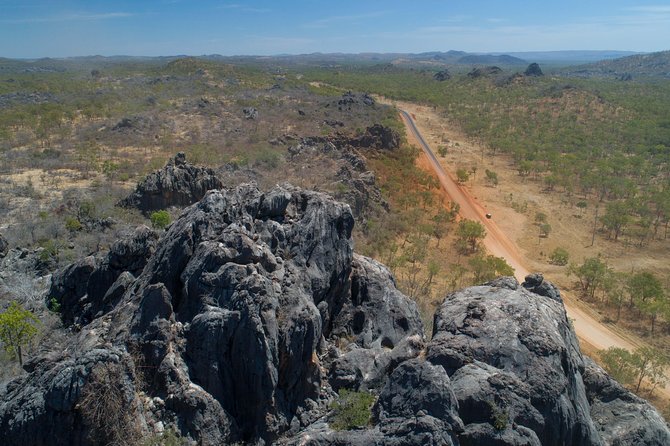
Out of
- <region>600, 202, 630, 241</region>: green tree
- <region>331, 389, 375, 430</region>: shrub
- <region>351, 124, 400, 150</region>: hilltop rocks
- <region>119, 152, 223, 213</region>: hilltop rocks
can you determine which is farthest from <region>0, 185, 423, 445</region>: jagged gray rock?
<region>351, 124, 400, 150</region>: hilltop rocks

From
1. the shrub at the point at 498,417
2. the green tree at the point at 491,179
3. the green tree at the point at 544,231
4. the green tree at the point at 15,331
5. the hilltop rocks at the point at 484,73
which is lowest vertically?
the green tree at the point at 544,231

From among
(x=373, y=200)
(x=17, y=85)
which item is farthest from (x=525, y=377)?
(x=17, y=85)

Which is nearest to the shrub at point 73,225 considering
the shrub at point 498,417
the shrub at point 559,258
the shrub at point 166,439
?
the shrub at point 166,439

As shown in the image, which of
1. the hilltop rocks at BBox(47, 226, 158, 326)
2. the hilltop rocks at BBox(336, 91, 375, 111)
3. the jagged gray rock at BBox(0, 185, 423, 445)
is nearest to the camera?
the jagged gray rock at BBox(0, 185, 423, 445)

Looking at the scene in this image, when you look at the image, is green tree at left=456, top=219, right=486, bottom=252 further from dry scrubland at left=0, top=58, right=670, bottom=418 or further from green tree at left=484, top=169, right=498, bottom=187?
green tree at left=484, top=169, right=498, bottom=187

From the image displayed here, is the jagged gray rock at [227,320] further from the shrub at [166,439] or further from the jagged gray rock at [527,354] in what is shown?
the jagged gray rock at [527,354]
